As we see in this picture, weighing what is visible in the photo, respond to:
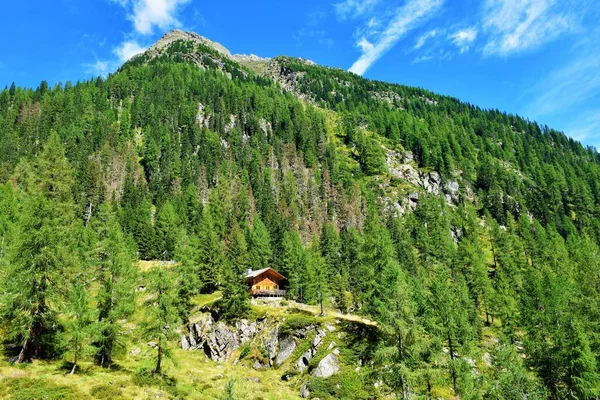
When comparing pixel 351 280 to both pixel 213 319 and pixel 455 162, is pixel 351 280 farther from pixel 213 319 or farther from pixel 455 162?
pixel 455 162

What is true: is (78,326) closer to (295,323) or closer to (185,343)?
(185,343)

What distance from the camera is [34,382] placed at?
27.1m

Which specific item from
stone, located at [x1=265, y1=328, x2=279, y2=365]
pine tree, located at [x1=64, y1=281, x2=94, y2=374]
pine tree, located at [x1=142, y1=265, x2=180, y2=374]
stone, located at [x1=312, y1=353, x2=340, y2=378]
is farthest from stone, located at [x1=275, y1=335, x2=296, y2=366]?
pine tree, located at [x1=64, y1=281, x2=94, y2=374]

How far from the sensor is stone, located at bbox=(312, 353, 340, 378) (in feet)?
145

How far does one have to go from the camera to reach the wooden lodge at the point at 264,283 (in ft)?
216

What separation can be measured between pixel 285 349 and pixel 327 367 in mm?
8231

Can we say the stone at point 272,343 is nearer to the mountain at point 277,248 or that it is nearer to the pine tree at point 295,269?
the mountain at point 277,248

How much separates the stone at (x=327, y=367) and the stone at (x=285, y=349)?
21.1 ft

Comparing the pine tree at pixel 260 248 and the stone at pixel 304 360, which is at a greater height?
the pine tree at pixel 260 248

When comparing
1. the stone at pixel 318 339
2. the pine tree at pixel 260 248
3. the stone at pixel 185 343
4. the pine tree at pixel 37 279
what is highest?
the pine tree at pixel 260 248

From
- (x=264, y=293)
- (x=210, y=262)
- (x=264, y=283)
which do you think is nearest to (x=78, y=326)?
(x=210, y=262)

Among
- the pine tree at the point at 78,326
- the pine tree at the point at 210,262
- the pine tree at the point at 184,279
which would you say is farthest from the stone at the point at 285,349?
the pine tree at the point at 78,326

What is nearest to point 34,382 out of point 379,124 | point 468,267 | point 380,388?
point 380,388

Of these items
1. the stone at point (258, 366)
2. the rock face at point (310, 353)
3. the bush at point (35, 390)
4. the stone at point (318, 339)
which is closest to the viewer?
the bush at point (35, 390)
